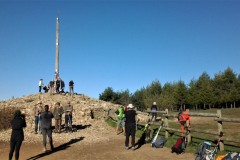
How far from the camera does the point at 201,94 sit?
2516 inches

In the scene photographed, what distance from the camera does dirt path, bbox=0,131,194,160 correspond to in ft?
40.6

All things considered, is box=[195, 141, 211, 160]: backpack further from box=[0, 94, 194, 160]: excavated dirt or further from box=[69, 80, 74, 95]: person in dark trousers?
box=[69, 80, 74, 95]: person in dark trousers

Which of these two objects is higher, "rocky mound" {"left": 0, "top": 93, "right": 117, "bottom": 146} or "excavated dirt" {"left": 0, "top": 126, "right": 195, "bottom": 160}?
"rocky mound" {"left": 0, "top": 93, "right": 117, "bottom": 146}

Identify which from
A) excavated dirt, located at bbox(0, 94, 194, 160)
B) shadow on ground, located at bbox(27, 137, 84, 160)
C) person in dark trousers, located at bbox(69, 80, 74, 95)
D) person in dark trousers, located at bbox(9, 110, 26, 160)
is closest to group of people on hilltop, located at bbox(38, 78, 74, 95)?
person in dark trousers, located at bbox(69, 80, 74, 95)

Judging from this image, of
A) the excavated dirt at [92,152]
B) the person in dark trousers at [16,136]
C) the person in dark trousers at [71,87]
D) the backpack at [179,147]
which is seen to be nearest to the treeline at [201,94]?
the person in dark trousers at [71,87]

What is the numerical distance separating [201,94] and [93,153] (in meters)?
53.1

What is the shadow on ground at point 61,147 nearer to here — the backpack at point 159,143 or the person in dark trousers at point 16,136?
the person in dark trousers at point 16,136

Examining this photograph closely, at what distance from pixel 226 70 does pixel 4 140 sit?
63186mm

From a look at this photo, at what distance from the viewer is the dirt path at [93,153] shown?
40.6ft

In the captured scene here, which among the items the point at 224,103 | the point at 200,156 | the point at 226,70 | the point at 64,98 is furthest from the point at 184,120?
the point at 226,70

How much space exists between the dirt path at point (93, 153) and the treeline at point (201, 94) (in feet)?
148

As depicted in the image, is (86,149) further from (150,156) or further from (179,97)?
(179,97)

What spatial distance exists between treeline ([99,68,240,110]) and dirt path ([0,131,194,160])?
45.0 meters

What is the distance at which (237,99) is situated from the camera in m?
62.9
